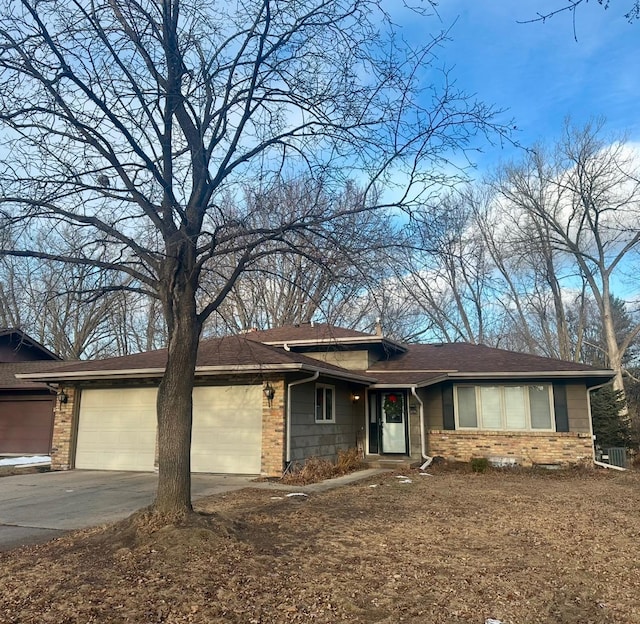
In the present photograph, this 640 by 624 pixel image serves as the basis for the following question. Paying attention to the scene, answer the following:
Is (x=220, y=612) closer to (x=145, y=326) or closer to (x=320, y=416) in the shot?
(x=320, y=416)

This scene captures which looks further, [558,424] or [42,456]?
[42,456]

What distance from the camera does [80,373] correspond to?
1308cm

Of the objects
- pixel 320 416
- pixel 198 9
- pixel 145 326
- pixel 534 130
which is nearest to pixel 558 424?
pixel 320 416

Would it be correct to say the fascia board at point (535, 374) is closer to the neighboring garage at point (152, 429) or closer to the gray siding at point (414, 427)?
the gray siding at point (414, 427)

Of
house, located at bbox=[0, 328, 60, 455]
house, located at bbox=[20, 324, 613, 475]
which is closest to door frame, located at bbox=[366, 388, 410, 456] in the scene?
house, located at bbox=[20, 324, 613, 475]

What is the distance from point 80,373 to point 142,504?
571 centimetres

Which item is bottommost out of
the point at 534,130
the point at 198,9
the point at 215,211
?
the point at 215,211

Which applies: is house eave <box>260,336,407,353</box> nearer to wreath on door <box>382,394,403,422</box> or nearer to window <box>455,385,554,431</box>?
wreath on door <box>382,394,403,422</box>

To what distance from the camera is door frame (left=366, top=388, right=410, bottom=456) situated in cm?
1484

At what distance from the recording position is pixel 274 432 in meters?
11.6

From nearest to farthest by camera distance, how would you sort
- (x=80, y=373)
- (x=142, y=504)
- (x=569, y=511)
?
1. (x=569, y=511)
2. (x=142, y=504)
3. (x=80, y=373)

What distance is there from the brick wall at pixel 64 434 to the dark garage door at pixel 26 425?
5.72 metres

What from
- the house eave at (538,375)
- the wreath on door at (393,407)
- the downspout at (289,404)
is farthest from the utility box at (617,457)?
the downspout at (289,404)

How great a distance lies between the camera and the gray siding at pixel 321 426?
12078 millimetres
